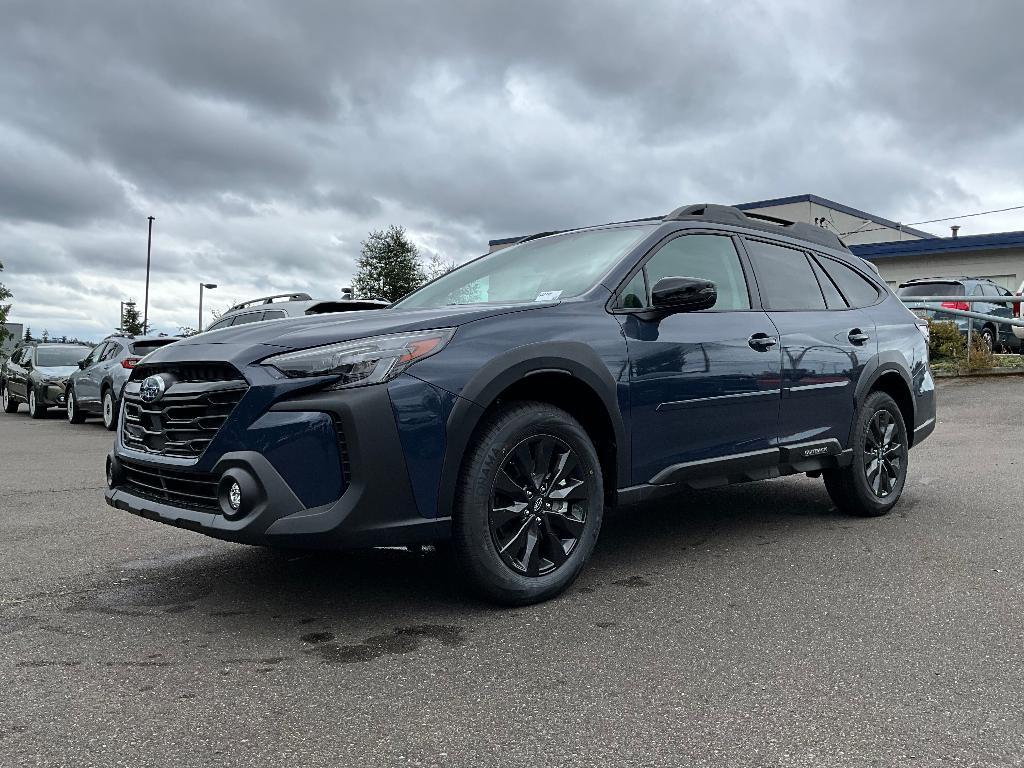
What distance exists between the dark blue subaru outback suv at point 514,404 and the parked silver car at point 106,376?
31.5 feet

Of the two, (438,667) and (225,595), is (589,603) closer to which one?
(438,667)

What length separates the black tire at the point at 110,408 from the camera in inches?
534

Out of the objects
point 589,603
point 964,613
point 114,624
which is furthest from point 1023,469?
point 114,624

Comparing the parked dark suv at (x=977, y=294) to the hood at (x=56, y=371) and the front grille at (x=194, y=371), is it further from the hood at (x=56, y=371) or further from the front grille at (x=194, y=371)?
the front grille at (x=194, y=371)

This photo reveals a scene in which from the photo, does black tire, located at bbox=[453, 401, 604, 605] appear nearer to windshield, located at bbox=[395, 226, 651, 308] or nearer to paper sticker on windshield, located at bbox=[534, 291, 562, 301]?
paper sticker on windshield, located at bbox=[534, 291, 562, 301]

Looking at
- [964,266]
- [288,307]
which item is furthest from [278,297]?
[964,266]

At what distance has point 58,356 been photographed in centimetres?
1806

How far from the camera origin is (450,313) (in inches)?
151

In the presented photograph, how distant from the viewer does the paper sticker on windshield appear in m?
4.30

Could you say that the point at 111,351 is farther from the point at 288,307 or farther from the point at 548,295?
the point at 548,295

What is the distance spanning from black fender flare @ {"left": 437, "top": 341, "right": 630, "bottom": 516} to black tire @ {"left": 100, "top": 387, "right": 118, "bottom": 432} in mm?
11136

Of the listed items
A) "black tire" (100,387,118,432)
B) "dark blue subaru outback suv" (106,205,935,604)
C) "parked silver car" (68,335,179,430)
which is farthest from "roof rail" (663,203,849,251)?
"black tire" (100,387,118,432)

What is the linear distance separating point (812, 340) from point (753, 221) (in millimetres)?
761

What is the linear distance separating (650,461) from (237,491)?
1869 mm
